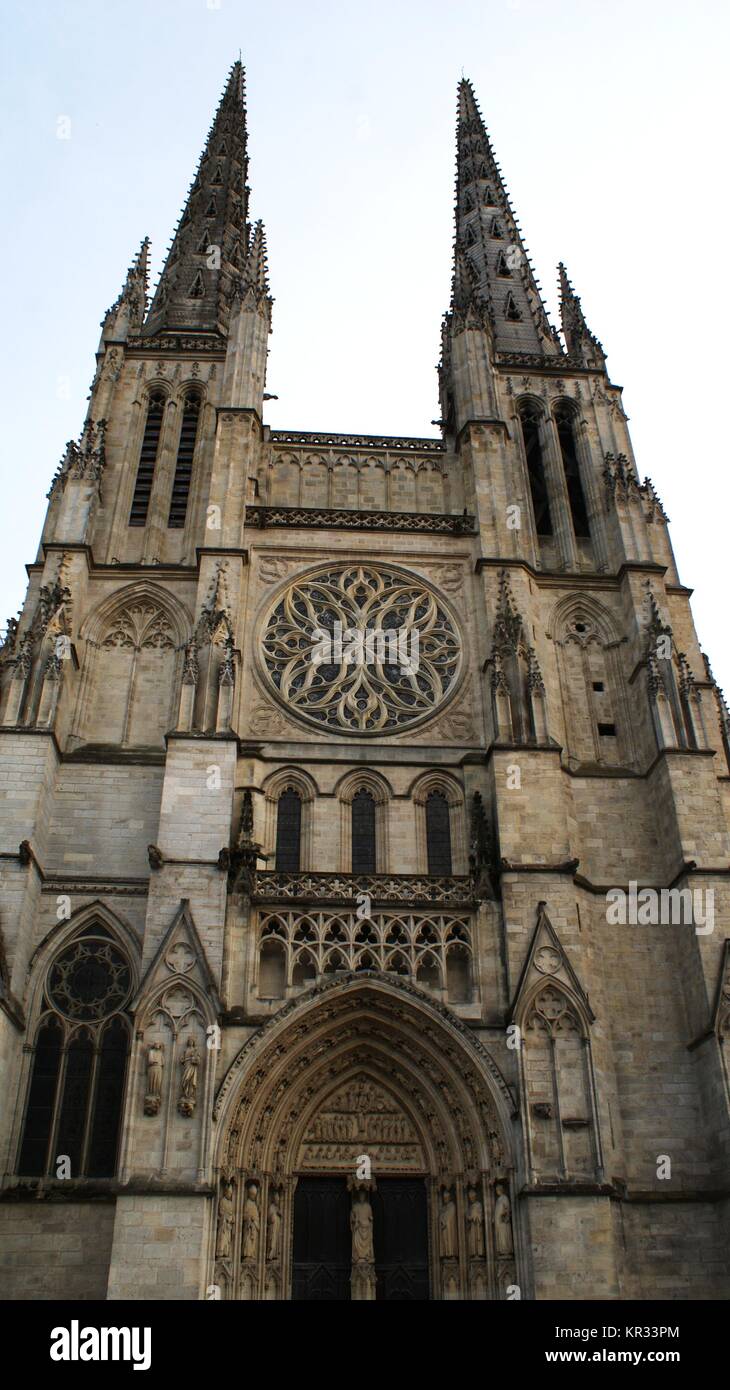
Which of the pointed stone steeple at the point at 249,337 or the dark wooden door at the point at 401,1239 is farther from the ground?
the pointed stone steeple at the point at 249,337

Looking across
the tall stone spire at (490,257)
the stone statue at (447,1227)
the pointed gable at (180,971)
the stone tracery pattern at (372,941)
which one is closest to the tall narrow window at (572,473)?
the tall stone spire at (490,257)

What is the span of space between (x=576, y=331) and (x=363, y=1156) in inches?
709

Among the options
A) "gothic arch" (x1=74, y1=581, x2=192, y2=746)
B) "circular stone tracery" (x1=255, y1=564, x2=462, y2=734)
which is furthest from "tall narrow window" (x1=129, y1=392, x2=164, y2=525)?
"circular stone tracery" (x1=255, y1=564, x2=462, y2=734)

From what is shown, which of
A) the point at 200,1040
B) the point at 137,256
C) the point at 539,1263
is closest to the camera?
the point at 539,1263

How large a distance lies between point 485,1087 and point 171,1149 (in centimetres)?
392

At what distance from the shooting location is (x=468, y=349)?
72.2 feet

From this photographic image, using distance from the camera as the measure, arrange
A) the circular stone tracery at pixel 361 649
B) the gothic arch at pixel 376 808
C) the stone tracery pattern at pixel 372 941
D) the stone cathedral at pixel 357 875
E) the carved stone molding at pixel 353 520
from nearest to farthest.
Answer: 1. the stone cathedral at pixel 357 875
2. the stone tracery pattern at pixel 372 941
3. the gothic arch at pixel 376 808
4. the circular stone tracery at pixel 361 649
5. the carved stone molding at pixel 353 520

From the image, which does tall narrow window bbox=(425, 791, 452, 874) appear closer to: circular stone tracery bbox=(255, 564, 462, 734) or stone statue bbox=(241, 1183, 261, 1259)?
circular stone tracery bbox=(255, 564, 462, 734)

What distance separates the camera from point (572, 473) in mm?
21656

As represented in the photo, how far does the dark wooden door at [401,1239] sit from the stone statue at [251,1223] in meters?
1.53

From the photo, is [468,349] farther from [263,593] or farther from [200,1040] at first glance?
[200,1040]

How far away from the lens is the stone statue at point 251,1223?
1293 cm

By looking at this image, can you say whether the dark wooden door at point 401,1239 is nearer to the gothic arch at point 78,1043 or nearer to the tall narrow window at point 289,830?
the gothic arch at point 78,1043
